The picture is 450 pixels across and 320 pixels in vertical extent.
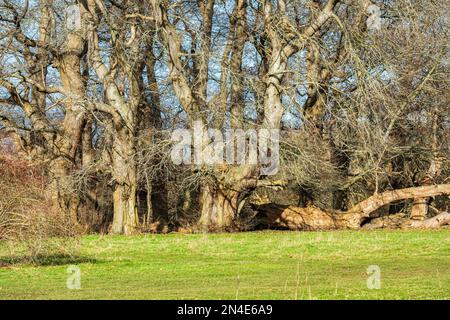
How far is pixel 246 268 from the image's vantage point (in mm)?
19531

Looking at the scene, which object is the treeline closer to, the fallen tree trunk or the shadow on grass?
the fallen tree trunk

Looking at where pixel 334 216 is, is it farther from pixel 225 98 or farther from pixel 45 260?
pixel 45 260

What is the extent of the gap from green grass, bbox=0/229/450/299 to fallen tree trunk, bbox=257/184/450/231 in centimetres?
445

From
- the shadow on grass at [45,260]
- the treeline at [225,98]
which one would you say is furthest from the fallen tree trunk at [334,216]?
the shadow on grass at [45,260]

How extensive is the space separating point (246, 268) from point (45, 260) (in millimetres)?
4609

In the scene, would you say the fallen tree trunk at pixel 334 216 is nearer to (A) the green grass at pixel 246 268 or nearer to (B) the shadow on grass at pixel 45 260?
(A) the green grass at pixel 246 268

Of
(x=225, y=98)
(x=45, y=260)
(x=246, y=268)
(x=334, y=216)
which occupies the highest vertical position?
(x=225, y=98)

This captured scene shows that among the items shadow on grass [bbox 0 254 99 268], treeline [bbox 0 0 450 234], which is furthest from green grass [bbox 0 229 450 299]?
treeline [bbox 0 0 450 234]

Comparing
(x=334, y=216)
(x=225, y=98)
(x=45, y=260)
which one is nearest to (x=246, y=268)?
(x=45, y=260)

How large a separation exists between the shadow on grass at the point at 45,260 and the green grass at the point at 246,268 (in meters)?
0.04

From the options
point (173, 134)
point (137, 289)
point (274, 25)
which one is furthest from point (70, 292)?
point (274, 25)

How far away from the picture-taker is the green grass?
47.6ft

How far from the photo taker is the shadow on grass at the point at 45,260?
782 inches

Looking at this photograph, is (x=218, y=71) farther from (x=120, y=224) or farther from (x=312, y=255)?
(x=312, y=255)
